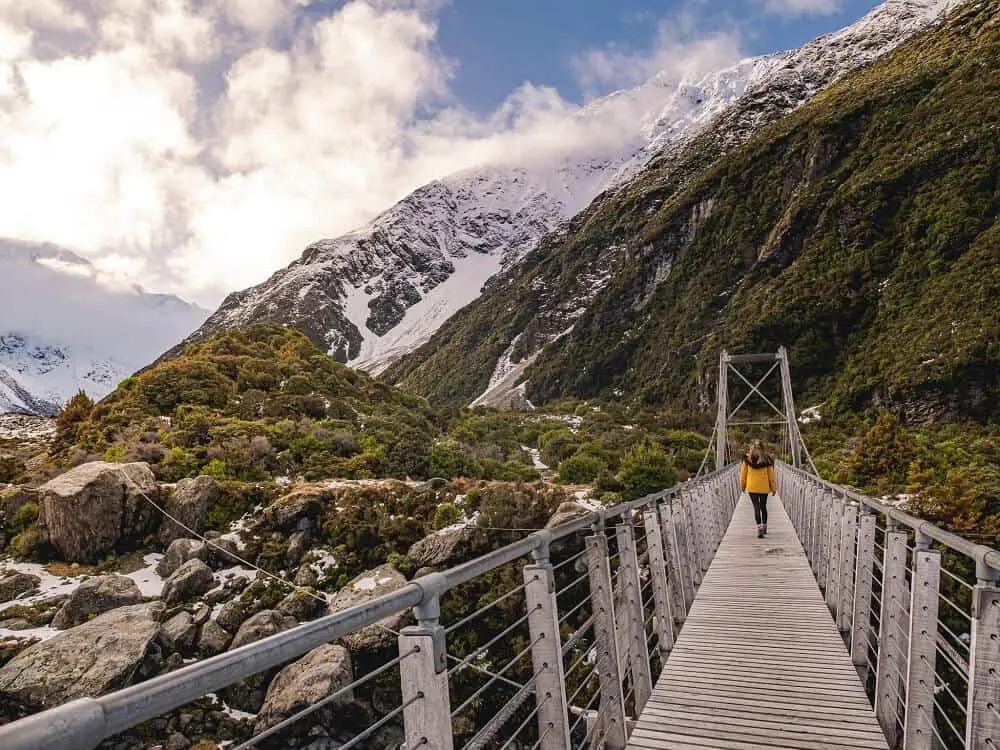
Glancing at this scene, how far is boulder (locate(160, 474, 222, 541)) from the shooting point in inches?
544

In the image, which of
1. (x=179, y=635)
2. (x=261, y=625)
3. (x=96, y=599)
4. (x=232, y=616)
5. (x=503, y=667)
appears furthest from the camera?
(x=232, y=616)

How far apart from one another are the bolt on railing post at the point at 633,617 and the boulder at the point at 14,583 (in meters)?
12.8

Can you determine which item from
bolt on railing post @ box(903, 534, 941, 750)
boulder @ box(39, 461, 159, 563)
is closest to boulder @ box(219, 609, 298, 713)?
boulder @ box(39, 461, 159, 563)

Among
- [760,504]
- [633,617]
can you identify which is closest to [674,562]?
[633,617]

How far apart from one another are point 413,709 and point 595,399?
51.9m

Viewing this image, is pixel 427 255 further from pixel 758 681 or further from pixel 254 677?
pixel 758 681

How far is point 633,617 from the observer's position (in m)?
3.65

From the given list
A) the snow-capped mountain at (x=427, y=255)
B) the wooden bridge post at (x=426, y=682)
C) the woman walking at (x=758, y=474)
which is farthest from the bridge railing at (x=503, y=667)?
the snow-capped mountain at (x=427, y=255)

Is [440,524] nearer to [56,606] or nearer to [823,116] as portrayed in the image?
[56,606]

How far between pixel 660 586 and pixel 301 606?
8786mm

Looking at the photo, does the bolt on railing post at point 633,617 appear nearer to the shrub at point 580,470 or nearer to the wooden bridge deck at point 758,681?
the wooden bridge deck at point 758,681

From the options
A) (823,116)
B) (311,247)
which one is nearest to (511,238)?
(311,247)

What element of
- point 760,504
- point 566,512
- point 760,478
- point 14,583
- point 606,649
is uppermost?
point 606,649

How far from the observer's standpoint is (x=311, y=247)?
176 metres
